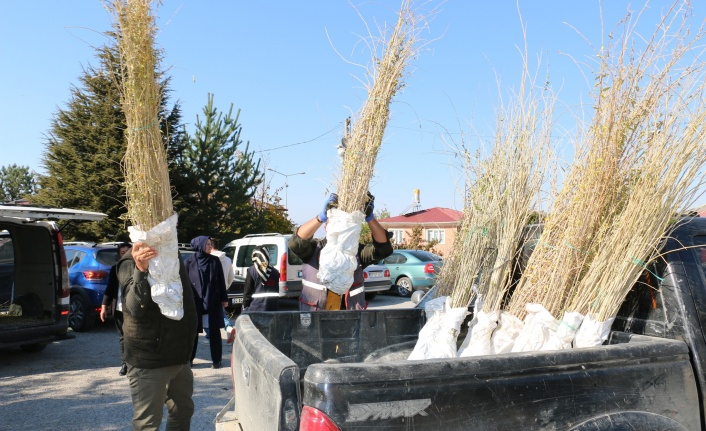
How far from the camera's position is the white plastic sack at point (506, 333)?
2.71 m

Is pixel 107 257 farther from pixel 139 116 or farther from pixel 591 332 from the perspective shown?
pixel 591 332

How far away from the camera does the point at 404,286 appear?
15188mm

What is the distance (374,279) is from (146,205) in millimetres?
10580

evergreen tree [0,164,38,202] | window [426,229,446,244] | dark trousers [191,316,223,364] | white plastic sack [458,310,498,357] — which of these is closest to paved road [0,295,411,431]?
dark trousers [191,316,223,364]

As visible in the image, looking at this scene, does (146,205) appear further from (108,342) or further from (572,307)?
(108,342)

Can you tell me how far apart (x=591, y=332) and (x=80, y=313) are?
862cm

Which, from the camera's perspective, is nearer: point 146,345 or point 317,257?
point 146,345

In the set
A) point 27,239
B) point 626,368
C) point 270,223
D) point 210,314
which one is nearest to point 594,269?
point 626,368

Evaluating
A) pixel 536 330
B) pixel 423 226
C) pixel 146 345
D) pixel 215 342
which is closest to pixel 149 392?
pixel 146 345

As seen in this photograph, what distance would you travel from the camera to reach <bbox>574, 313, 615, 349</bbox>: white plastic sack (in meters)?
2.55

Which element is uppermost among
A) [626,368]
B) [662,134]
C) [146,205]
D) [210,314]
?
[662,134]

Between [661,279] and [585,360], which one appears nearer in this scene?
[585,360]

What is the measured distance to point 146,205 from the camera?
3059 mm

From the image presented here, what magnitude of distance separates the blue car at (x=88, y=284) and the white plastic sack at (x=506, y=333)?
7718 mm
